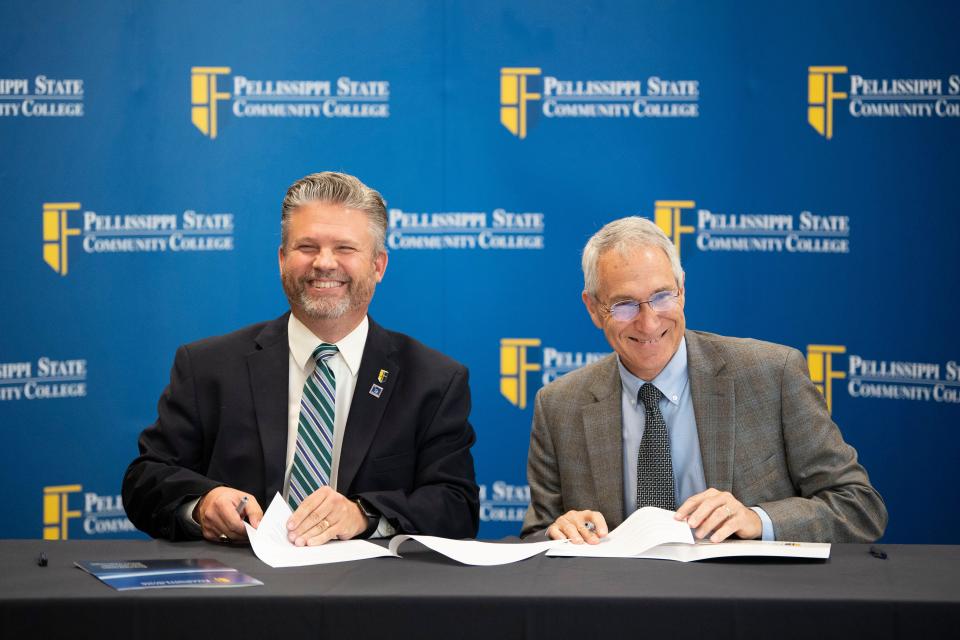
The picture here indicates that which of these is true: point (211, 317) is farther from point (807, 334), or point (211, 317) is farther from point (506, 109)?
point (807, 334)

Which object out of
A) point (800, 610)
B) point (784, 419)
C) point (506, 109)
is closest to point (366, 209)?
point (784, 419)

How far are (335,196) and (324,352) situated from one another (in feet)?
1.38

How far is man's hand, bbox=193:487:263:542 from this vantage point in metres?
2.08

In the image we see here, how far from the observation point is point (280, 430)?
98.3 inches

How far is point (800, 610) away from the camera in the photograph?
1.58 meters

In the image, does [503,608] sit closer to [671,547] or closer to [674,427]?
[671,547]

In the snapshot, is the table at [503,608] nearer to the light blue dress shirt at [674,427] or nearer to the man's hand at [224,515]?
the man's hand at [224,515]

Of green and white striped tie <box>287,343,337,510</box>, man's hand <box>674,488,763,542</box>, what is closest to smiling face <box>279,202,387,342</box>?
green and white striped tie <box>287,343,337,510</box>

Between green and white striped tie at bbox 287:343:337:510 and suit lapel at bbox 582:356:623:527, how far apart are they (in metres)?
0.68

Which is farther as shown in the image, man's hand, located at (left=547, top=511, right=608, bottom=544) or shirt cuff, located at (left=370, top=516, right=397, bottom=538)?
shirt cuff, located at (left=370, top=516, right=397, bottom=538)

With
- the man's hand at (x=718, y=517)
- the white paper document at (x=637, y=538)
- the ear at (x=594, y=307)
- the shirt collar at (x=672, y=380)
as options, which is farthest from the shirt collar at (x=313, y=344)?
the man's hand at (x=718, y=517)

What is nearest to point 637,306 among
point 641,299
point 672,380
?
point 641,299

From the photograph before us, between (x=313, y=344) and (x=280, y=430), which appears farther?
(x=313, y=344)

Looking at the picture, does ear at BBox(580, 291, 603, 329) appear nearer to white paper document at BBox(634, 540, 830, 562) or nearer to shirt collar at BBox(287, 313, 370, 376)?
shirt collar at BBox(287, 313, 370, 376)
